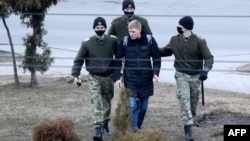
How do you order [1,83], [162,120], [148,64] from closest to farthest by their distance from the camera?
[148,64], [162,120], [1,83]

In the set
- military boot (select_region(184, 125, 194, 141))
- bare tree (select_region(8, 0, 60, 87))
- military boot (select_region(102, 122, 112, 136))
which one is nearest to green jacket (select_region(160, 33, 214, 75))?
military boot (select_region(184, 125, 194, 141))

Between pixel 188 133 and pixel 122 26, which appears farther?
pixel 122 26

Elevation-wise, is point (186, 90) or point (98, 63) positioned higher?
point (98, 63)

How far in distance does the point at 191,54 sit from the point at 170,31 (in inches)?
486

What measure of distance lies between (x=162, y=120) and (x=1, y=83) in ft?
15.6

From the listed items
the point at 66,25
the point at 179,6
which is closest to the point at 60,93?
the point at 66,25

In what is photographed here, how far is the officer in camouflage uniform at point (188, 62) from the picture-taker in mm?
9859

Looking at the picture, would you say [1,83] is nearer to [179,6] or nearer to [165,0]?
[179,6]

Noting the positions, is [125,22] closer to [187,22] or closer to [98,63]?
[98,63]

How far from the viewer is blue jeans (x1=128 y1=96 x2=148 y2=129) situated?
9.89 meters

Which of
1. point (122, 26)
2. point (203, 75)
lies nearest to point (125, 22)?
point (122, 26)

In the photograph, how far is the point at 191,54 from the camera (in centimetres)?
992

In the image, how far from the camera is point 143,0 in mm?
30344

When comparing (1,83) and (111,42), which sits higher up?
(111,42)
